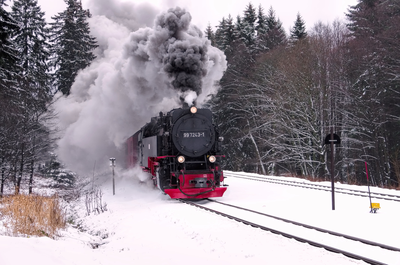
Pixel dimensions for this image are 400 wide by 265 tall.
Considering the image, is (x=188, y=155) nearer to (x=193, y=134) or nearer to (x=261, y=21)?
(x=193, y=134)

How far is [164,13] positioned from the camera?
1530cm

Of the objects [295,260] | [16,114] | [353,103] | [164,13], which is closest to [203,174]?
[295,260]

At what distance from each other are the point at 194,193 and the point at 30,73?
53.1 ft

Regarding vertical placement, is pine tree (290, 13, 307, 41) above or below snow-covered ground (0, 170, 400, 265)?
above

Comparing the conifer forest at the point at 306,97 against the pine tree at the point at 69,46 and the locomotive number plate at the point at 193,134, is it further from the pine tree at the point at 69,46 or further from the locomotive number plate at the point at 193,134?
the locomotive number plate at the point at 193,134

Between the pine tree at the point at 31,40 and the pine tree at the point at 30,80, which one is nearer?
the pine tree at the point at 30,80

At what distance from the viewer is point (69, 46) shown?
28.3m

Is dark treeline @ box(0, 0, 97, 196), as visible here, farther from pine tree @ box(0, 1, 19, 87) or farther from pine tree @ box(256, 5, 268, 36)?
pine tree @ box(256, 5, 268, 36)

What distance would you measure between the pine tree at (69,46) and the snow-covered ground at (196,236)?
769 inches

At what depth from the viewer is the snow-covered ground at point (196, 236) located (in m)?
5.19

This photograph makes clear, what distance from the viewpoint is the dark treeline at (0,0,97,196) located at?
49.4 feet

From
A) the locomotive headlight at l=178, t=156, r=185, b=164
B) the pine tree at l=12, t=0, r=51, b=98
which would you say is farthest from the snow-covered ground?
the pine tree at l=12, t=0, r=51, b=98

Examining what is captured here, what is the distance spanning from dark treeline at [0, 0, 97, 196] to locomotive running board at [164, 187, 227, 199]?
20.2 ft

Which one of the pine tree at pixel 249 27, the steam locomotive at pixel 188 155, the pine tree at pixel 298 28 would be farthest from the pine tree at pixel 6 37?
the pine tree at pixel 298 28
